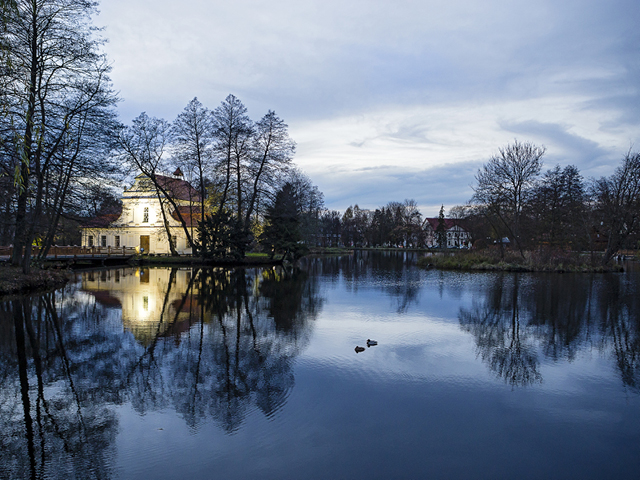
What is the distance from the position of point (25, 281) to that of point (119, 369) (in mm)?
12795

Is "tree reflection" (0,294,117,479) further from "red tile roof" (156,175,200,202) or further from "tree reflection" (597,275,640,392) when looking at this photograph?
"red tile roof" (156,175,200,202)

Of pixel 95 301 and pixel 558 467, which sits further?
pixel 95 301

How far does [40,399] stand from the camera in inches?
226

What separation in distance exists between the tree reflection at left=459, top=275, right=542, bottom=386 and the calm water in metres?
0.06

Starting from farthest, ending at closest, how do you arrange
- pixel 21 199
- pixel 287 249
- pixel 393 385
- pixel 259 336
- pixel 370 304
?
pixel 287 249
pixel 21 199
pixel 370 304
pixel 259 336
pixel 393 385

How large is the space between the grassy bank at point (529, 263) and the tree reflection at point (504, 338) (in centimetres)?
1487

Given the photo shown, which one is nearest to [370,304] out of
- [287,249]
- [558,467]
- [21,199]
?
[558,467]

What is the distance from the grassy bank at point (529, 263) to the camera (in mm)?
29516

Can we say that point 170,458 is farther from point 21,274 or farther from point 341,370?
point 21,274

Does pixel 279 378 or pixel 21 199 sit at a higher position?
pixel 21 199

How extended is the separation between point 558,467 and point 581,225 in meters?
38.0

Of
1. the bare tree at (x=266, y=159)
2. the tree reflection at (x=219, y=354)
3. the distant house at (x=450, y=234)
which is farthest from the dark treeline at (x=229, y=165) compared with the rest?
the distant house at (x=450, y=234)

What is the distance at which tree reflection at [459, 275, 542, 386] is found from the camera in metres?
7.30

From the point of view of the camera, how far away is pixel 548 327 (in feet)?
36.1
